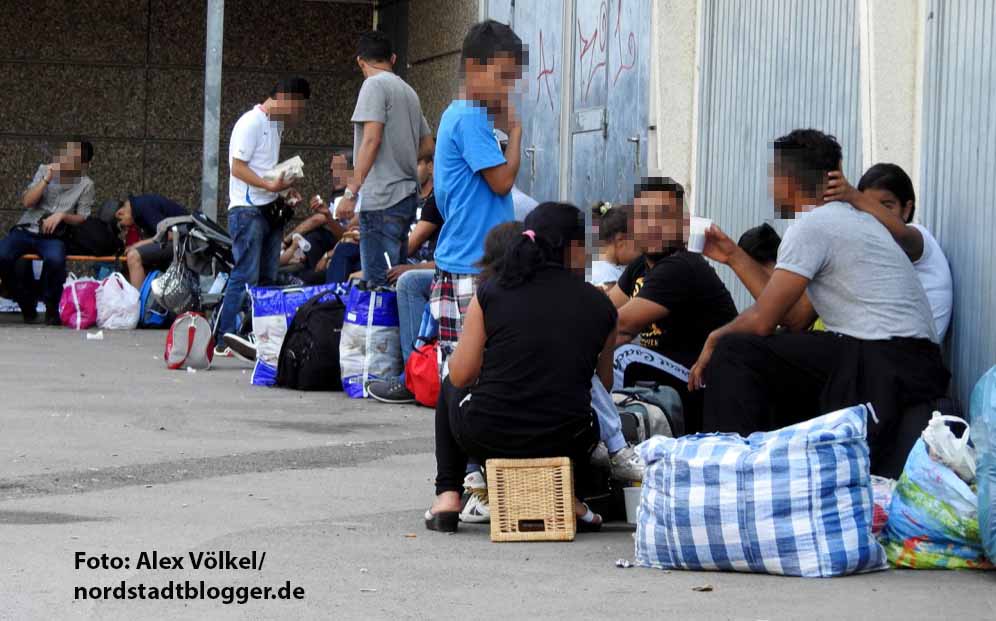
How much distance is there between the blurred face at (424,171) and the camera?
33.7ft

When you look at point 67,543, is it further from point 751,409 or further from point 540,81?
point 540,81

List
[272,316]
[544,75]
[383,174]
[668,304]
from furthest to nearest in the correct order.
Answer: [544,75] < [272,316] < [383,174] < [668,304]

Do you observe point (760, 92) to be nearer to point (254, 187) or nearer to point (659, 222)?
point (659, 222)

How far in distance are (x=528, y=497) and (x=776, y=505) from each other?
2.90ft

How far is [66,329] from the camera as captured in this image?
44.7 feet

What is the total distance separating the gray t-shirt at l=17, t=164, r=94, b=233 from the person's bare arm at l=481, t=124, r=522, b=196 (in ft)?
26.5

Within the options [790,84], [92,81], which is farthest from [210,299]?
[790,84]

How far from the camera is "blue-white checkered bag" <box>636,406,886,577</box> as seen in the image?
4637 millimetres

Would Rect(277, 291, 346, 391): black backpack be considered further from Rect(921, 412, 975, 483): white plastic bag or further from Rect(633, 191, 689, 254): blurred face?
Rect(921, 412, 975, 483): white plastic bag

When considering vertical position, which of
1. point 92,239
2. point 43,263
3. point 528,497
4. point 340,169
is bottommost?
point 528,497

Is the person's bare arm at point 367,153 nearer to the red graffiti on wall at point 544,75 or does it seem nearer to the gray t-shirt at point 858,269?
the red graffiti on wall at point 544,75

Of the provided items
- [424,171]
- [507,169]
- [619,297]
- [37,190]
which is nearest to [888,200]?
[619,297]

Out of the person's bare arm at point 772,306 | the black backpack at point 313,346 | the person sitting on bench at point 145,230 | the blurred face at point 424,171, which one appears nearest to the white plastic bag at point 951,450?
the person's bare arm at point 772,306

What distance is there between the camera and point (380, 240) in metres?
9.02
